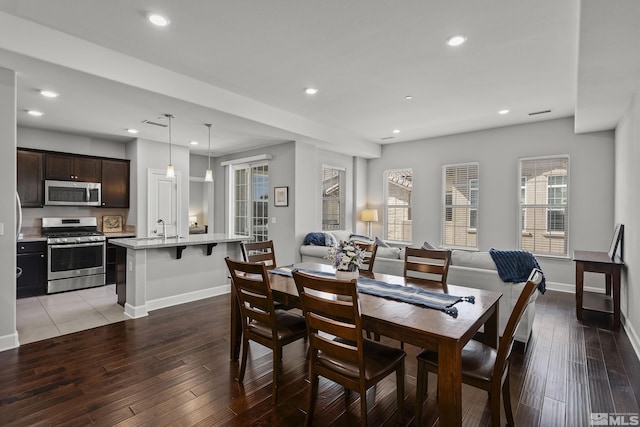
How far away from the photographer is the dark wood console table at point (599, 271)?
12.0 ft

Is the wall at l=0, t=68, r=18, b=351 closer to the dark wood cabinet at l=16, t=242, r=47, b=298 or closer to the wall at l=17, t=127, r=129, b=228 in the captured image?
the dark wood cabinet at l=16, t=242, r=47, b=298

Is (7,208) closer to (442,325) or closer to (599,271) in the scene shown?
(442,325)

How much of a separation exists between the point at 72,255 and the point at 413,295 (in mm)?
5529

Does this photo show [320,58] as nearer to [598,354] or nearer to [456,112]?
[456,112]

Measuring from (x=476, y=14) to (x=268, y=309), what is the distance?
2.77 m

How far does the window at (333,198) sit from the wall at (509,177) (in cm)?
98

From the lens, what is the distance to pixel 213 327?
3.63 m

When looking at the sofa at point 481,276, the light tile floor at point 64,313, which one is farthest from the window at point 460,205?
the light tile floor at point 64,313

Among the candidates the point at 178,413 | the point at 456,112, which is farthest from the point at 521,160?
the point at 178,413

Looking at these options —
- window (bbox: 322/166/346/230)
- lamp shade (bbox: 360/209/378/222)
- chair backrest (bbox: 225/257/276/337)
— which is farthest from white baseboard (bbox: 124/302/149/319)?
lamp shade (bbox: 360/209/378/222)

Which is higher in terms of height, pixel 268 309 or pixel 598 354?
pixel 268 309

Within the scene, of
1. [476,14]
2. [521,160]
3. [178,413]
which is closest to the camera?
[178,413]

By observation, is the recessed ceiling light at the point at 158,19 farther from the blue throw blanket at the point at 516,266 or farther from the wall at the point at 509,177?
the wall at the point at 509,177

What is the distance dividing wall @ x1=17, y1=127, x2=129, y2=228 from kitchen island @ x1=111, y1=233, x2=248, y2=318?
91.7 inches
